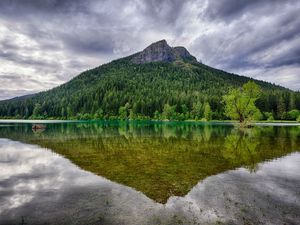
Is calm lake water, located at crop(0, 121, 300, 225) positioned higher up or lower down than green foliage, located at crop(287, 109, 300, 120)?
lower down

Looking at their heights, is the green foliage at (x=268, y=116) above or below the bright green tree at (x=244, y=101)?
below

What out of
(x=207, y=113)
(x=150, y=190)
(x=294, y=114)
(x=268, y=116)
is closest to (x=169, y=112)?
(x=207, y=113)

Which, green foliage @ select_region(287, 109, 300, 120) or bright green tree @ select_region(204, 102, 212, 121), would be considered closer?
green foliage @ select_region(287, 109, 300, 120)

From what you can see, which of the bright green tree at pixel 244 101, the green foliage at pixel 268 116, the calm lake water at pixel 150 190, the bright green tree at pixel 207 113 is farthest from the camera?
the bright green tree at pixel 207 113

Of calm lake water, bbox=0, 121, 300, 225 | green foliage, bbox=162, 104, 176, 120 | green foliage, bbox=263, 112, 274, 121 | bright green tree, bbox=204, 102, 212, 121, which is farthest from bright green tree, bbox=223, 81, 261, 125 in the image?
green foliage, bbox=162, 104, 176, 120

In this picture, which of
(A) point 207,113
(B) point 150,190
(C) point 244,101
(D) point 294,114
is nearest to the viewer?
(B) point 150,190

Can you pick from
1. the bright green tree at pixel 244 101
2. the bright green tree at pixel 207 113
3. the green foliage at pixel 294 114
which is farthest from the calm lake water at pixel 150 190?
the green foliage at pixel 294 114

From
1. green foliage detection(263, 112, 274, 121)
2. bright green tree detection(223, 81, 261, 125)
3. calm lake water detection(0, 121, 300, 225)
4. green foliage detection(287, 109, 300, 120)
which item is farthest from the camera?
green foliage detection(263, 112, 274, 121)

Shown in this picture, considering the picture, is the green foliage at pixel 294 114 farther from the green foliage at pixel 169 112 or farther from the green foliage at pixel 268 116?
the green foliage at pixel 169 112

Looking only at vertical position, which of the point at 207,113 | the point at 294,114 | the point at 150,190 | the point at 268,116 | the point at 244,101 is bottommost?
the point at 150,190

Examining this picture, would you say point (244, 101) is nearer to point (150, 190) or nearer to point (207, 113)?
point (207, 113)

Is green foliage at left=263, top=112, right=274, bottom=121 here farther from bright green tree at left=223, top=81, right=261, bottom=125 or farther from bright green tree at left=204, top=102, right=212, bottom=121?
bright green tree at left=223, top=81, right=261, bottom=125

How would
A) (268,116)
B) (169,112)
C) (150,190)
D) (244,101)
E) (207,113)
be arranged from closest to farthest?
(150,190), (244,101), (268,116), (207,113), (169,112)

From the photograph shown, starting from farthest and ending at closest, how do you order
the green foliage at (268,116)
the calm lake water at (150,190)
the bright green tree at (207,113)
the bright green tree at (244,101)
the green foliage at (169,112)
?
the green foliage at (169,112), the bright green tree at (207,113), the green foliage at (268,116), the bright green tree at (244,101), the calm lake water at (150,190)
